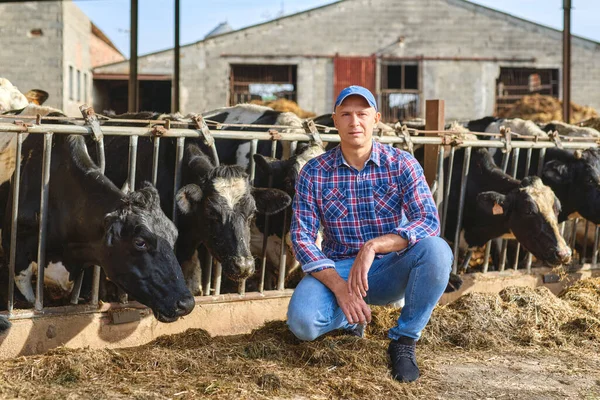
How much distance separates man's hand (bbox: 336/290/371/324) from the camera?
3.74 m

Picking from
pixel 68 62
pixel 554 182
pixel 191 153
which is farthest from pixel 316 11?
pixel 191 153

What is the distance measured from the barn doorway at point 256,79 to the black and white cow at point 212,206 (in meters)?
17.9

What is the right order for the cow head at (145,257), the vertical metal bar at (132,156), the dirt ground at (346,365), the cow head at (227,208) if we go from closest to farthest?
the dirt ground at (346,365), the cow head at (145,257), the cow head at (227,208), the vertical metal bar at (132,156)

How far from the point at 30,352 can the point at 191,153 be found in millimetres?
1921

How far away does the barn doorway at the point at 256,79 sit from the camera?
23469 millimetres

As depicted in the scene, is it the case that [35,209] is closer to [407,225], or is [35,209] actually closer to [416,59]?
[407,225]

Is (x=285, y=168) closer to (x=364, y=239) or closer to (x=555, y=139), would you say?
(x=364, y=239)

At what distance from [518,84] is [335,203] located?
71.8 feet

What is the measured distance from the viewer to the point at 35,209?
5.18 meters

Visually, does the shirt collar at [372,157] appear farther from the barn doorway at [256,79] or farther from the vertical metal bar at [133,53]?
the barn doorway at [256,79]

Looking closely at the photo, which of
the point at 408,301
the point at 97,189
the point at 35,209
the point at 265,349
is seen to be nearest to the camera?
the point at 408,301

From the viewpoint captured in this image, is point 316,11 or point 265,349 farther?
point 316,11

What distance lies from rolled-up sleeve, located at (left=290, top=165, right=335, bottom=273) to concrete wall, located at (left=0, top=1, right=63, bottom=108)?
1905 cm

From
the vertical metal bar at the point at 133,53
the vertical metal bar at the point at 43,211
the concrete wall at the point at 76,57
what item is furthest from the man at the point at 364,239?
the concrete wall at the point at 76,57
